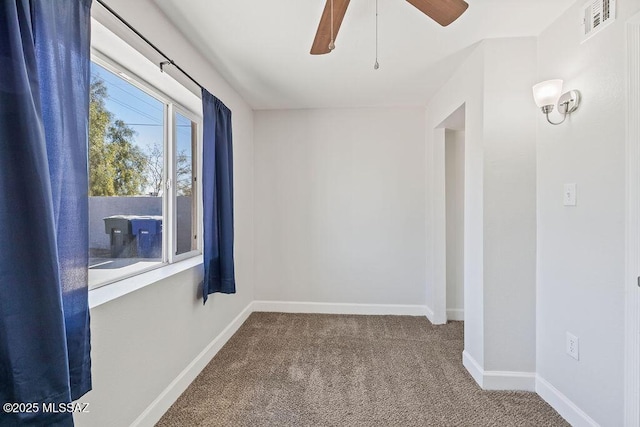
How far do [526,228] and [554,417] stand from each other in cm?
115

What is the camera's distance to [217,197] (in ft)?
8.38

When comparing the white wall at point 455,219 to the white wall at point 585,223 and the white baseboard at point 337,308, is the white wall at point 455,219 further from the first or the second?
the white wall at point 585,223

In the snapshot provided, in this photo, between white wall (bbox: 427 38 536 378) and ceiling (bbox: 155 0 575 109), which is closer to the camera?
ceiling (bbox: 155 0 575 109)

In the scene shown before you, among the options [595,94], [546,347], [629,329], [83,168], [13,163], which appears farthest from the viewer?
[546,347]

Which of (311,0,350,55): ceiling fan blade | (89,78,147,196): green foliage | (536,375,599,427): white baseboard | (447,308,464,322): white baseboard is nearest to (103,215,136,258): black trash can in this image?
(89,78,147,196): green foliage

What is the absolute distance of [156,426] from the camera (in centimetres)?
172

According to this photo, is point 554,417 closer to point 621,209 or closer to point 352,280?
point 621,209

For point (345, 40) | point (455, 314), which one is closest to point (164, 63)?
point (345, 40)

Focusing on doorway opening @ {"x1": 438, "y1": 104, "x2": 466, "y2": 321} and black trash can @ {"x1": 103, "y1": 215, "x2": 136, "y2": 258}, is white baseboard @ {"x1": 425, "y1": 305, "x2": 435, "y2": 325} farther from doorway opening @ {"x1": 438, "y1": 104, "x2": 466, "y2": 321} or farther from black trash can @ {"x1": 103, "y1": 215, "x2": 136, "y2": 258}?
black trash can @ {"x1": 103, "y1": 215, "x2": 136, "y2": 258}

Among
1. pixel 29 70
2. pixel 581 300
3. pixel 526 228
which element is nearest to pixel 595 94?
pixel 526 228

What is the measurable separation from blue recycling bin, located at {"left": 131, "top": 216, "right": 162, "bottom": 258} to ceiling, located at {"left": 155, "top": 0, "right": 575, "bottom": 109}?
131cm

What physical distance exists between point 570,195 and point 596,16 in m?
0.95

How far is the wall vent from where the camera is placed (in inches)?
59.5

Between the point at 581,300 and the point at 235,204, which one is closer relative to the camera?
the point at 581,300
